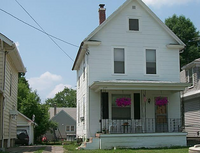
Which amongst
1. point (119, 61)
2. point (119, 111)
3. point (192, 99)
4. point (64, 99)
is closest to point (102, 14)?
point (119, 61)

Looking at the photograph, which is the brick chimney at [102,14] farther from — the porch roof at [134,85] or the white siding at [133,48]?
the porch roof at [134,85]

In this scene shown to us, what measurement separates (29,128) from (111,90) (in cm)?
1455

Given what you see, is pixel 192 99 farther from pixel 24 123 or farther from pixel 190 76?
pixel 24 123

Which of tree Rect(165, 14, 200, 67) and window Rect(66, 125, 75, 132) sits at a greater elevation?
tree Rect(165, 14, 200, 67)

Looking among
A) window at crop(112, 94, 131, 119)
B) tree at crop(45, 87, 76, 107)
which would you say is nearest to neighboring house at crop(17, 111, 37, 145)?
window at crop(112, 94, 131, 119)

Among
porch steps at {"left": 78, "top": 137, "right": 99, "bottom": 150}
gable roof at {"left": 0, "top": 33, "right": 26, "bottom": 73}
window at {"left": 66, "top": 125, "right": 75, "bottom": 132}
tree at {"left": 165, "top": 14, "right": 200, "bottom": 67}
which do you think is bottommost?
window at {"left": 66, "top": 125, "right": 75, "bottom": 132}

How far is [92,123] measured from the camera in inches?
734

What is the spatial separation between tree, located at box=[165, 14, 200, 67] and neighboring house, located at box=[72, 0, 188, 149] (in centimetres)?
2242

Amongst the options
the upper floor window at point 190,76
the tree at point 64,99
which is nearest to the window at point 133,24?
the upper floor window at point 190,76

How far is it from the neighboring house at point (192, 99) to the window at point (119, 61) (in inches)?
241

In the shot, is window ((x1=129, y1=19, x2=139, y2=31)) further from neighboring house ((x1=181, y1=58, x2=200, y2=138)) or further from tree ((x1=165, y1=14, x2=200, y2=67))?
tree ((x1=165, y1=14, x2=200, y2=67))

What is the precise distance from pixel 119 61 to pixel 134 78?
4.52 ft

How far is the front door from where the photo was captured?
763 inches

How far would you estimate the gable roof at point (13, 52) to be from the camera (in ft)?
53.6
